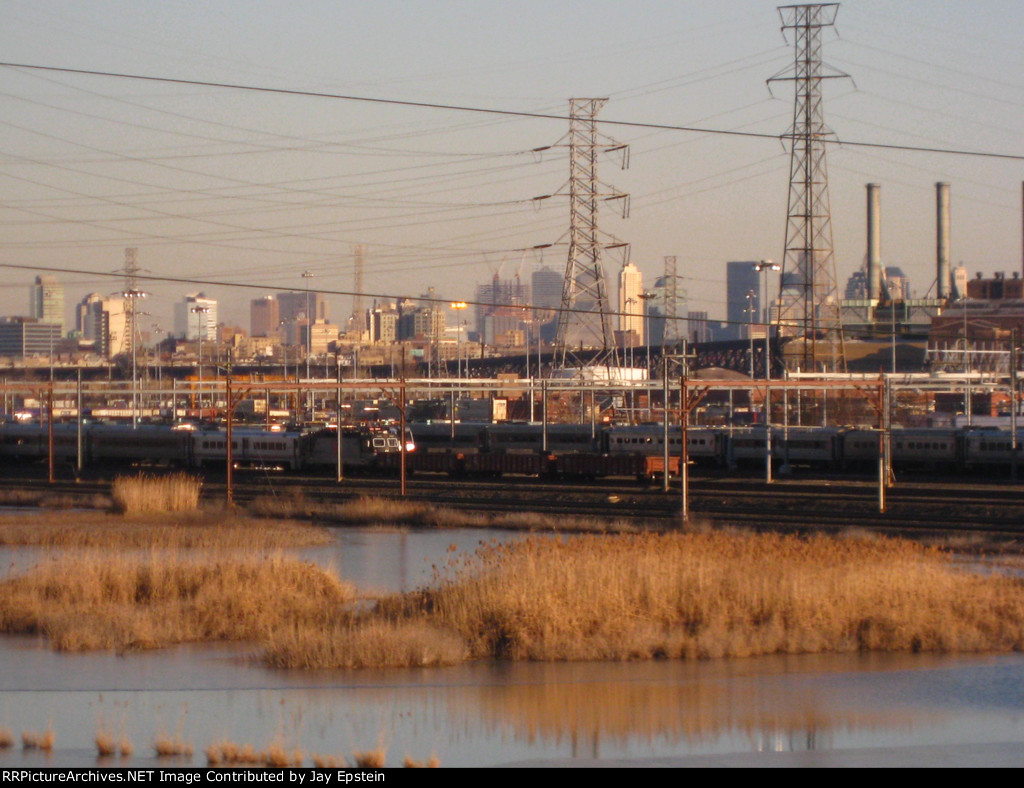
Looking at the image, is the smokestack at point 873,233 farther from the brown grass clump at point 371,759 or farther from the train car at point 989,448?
the brown grass clump at point 371,759

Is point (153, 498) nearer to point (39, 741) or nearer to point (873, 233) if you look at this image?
point (39, 741)

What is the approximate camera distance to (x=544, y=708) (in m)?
10.9

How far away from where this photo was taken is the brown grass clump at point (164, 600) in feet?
46.7

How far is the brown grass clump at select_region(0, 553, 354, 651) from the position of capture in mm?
14242

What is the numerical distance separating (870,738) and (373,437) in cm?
3870

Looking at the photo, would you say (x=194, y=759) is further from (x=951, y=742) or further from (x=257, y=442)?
(x=257, y=442)

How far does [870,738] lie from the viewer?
31.7 ft

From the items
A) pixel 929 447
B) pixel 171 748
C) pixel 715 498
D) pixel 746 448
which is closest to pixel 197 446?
pixel 746 448

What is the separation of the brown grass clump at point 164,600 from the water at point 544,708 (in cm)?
58

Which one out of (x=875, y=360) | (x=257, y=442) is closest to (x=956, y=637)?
(x=257, y=442)

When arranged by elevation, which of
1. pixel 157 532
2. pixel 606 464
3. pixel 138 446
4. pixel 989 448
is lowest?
pixel 157 532

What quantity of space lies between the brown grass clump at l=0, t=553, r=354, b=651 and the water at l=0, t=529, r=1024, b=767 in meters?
0.58

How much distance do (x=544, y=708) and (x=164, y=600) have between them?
7.55 metres

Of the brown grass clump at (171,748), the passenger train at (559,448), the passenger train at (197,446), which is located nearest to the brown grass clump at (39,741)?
the brown grass clump at (171,748)
